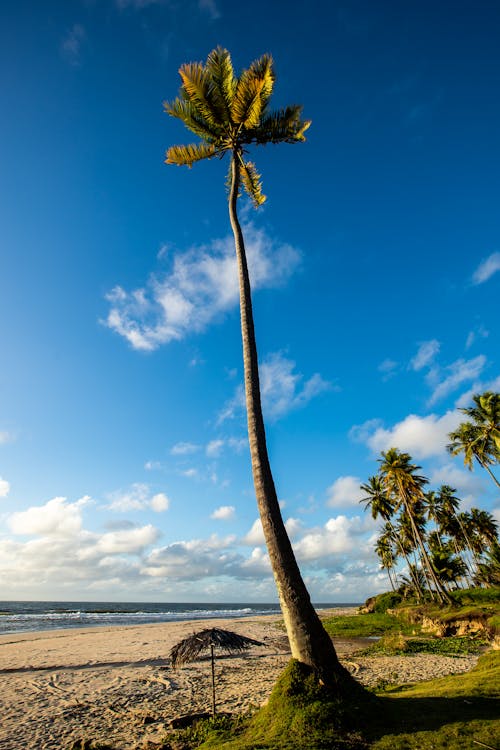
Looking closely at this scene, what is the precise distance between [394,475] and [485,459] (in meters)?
8.27

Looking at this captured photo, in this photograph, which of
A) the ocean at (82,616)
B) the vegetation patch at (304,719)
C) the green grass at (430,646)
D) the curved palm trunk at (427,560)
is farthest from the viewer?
the ocean at (82,616)

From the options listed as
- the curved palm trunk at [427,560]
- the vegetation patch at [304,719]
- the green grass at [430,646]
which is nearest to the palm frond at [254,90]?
the vegetation patch at [304,719]

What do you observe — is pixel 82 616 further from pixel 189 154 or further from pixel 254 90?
pixel 254 90

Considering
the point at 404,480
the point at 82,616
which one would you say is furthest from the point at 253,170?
the point at 82,616

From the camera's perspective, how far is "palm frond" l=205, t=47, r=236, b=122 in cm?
1033

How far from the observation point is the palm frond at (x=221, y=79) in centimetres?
1033

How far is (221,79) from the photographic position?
10.5m

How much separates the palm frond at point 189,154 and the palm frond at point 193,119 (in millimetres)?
348

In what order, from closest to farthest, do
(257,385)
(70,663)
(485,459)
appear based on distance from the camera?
1. (257,385)
2. (70,663)
3. (485,459)

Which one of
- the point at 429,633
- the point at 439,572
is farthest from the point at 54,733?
the point at 439,572

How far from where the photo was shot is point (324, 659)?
6891 mm

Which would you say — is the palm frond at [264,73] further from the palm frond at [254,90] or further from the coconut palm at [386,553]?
the coconut palm at [386,553]

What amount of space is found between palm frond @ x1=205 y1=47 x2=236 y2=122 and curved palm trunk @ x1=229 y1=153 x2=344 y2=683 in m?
6.17

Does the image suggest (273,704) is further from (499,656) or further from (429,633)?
(429,633)
